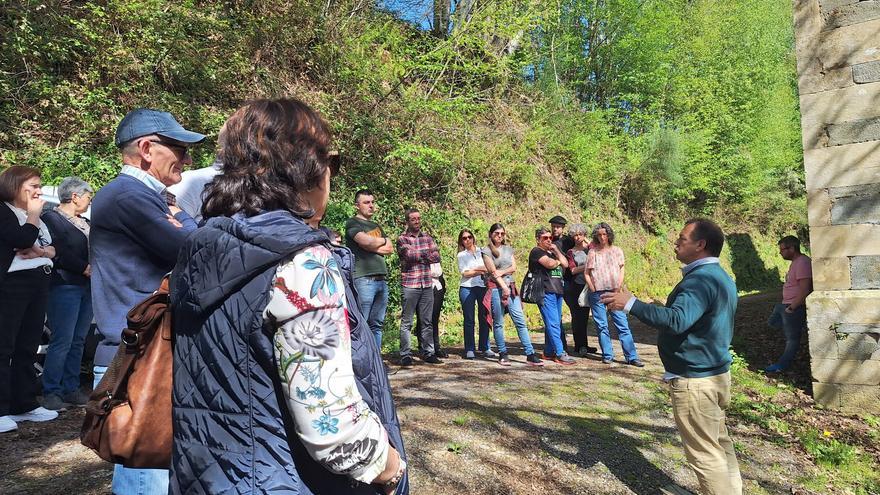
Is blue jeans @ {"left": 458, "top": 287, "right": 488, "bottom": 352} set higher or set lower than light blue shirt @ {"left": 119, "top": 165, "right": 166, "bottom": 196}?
lower

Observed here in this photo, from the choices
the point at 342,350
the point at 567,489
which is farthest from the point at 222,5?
the point at 342,350

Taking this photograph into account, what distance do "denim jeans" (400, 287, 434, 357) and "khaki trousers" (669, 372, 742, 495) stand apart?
386cm

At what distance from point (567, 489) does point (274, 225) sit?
366 cm

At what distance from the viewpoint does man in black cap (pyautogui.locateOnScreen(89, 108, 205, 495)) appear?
7.06 ft

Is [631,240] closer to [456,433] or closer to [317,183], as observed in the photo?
[456,433]

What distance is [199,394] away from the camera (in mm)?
1459

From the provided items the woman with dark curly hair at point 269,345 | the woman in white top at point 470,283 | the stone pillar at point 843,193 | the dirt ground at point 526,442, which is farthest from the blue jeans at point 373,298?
the stone pillar at point 843,193

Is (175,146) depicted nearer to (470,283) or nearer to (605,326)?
(470,283)

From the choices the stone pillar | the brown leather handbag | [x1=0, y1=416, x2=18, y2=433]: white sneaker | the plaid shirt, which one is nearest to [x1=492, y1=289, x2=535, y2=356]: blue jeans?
the plaid shirt

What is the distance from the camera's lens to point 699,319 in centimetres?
395

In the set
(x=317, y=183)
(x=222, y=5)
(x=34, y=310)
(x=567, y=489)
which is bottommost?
(x=567, y=489)

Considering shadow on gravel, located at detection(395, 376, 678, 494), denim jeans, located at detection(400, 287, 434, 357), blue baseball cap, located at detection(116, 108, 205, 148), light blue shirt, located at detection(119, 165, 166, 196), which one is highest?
blue baseball cap, located at detection(116, 108, 205, 148)

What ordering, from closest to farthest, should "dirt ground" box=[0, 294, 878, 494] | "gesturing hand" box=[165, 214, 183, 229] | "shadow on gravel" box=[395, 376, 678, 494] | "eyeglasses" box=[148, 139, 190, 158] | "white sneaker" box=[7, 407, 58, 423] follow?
"gesturing hand" box=[165, 214, 183, 229] → "eyeglasses" box=[148, 139, 190, 158] → "dirt ground" box=[0, 294, 878, 494] → "shadow on gravel" box=[395, 376, 678, 494] → "white sneaker" box=[7, 407, 58, 423]

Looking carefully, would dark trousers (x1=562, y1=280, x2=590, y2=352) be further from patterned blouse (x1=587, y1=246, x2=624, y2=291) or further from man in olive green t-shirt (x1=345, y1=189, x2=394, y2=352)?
man in olive green t-shirt (x1=345, y1=189, x2=394, y2=352)
